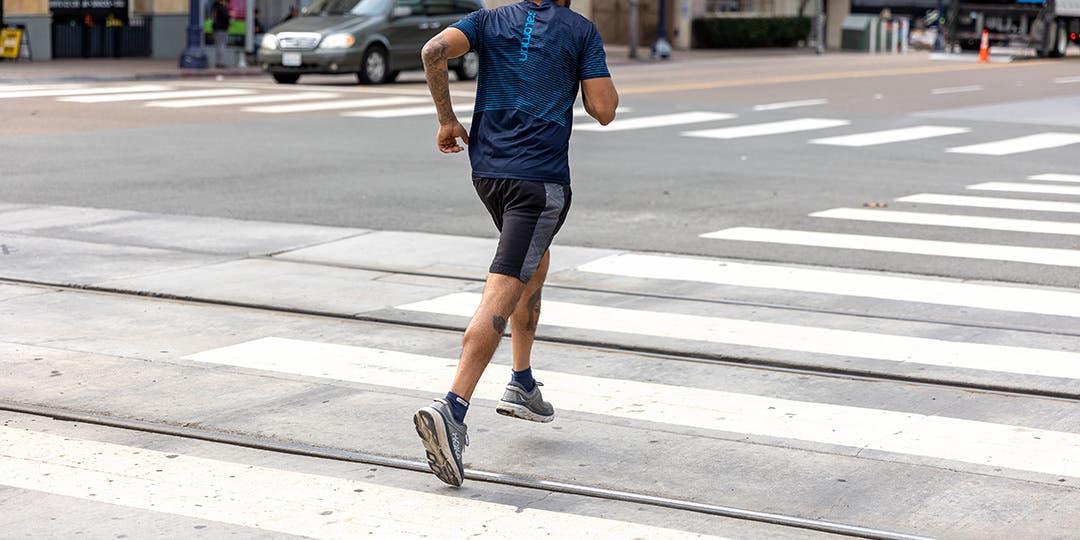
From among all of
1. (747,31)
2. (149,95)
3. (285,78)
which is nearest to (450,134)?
(149,95)

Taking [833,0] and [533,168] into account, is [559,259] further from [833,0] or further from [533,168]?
[833,0]

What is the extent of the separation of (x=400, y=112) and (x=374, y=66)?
621cm

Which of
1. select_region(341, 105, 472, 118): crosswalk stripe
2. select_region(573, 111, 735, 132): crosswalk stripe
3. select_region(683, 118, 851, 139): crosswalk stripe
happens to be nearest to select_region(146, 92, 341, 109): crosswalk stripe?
select_region(341, 105, 472, 118): crosswalk stripe

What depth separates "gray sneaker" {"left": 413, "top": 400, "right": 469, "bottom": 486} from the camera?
5.13m

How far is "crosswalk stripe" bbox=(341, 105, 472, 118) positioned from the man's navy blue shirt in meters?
15.9

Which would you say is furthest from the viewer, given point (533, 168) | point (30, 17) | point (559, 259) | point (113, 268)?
point (30, 17)

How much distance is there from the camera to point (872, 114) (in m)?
23.1

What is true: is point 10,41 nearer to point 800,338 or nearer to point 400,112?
point 400,112

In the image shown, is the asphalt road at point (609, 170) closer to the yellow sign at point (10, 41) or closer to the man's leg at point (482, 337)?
the man's leg at point (482, 337)

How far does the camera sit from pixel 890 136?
64.2ft

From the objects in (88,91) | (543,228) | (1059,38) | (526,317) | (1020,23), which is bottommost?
(526,317)

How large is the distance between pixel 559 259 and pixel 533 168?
15.3 ft

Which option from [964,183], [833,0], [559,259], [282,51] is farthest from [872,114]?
[833,0]

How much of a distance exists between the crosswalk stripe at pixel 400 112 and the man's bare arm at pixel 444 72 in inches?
626
